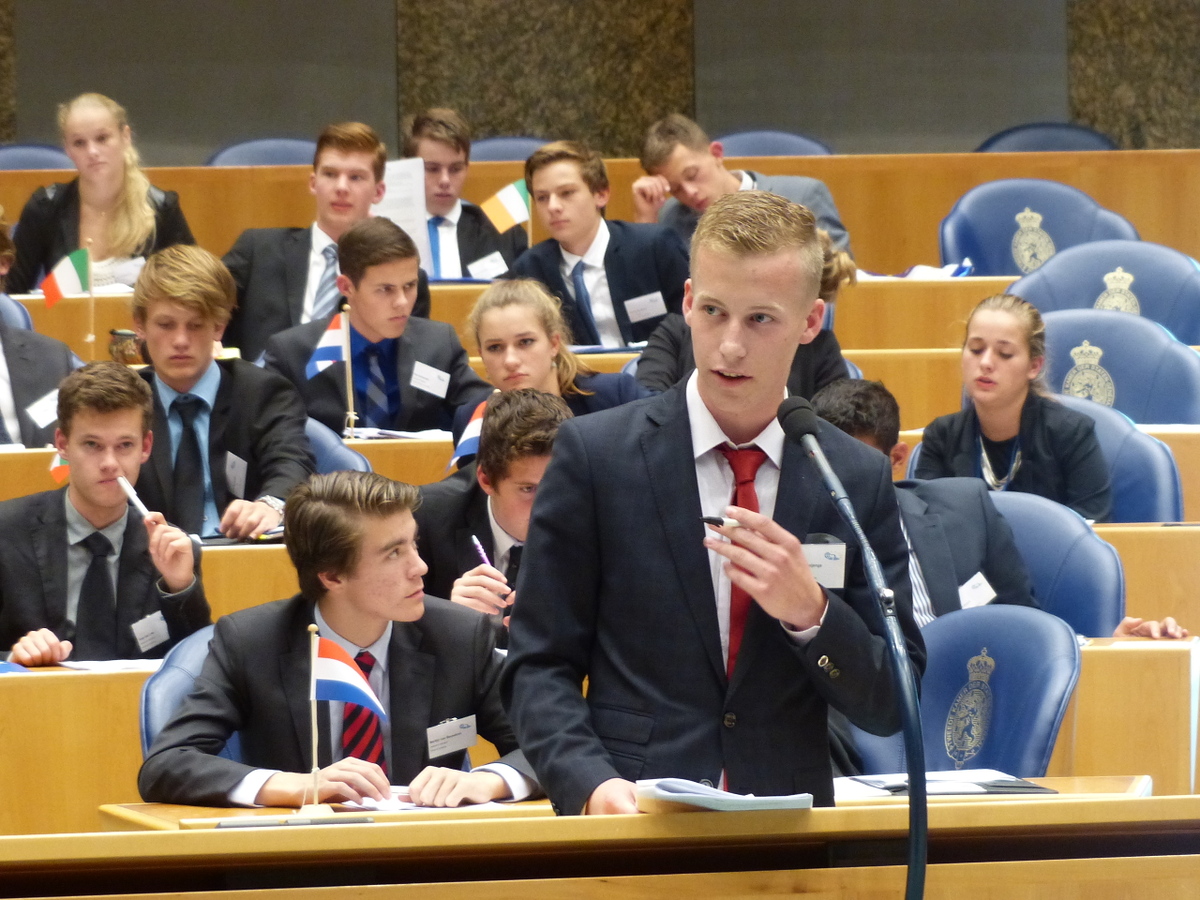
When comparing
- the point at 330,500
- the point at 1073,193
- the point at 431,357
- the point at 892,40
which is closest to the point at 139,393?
the point at 330,500

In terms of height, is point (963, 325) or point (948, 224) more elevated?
point (948, 224)

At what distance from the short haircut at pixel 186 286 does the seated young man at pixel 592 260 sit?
5.61 ft

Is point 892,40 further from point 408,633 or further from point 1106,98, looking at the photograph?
point 408,633

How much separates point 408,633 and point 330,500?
26 cm

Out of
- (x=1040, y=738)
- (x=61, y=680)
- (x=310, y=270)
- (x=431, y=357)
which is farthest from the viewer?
(x=310, y=270)

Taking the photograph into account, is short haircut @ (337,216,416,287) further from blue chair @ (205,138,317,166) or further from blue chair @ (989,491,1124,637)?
blue chair @ (205,138,317,166)

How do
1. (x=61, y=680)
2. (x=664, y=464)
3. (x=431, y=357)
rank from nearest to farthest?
(x=664, y=464) < (x=61, y=680) < (x=431, y=357)

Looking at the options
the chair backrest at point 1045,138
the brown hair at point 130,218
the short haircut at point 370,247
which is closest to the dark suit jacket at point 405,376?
the short haircut at point 370,247

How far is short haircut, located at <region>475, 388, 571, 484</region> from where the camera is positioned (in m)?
3.01

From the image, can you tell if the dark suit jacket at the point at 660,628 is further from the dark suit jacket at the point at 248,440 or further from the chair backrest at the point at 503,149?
the chair backrest at the point at 503,149

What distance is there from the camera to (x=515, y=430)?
9.87 feet

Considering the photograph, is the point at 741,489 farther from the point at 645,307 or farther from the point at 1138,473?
the point at 645,307

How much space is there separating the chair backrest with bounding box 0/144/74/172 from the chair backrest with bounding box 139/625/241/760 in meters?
5.05

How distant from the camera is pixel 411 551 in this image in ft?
8.60
